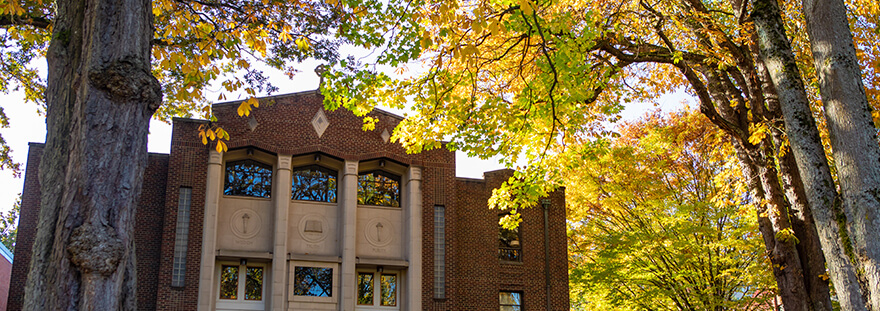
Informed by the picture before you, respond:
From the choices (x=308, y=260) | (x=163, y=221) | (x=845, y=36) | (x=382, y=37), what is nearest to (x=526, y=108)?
(x=382, y=37)

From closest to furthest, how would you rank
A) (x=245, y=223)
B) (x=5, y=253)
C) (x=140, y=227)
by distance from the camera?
1. (x=140, y=227)
2. (x=245, y=223)
3. (x=5, y=253)

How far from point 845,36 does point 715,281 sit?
17.2m

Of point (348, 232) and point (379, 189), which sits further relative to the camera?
point (379, 189)

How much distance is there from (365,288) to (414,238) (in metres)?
2.42

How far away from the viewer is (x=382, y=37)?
13.6 metres

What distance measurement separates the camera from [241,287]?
23344 millimetres

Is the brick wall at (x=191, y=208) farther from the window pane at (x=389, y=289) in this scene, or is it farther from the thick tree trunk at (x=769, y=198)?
the thick tree trunk at (x=769, y=198)

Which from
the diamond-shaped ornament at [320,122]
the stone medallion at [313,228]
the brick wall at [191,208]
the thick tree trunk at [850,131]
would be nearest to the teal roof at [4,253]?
the brick wall at [191,208]

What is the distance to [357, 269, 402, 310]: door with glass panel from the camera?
2453 centimetres

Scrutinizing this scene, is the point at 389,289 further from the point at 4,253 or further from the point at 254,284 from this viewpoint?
the point at 4,253

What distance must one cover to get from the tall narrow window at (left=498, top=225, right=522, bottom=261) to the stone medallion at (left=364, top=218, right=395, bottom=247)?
4134mm

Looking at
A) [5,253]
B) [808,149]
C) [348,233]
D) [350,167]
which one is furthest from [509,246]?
[5,253]

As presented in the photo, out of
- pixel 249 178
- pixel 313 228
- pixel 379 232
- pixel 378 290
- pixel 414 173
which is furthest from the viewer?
pixel 414 173

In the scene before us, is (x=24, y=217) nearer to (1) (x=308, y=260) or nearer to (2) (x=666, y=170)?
(1) (x=308, y=260)
